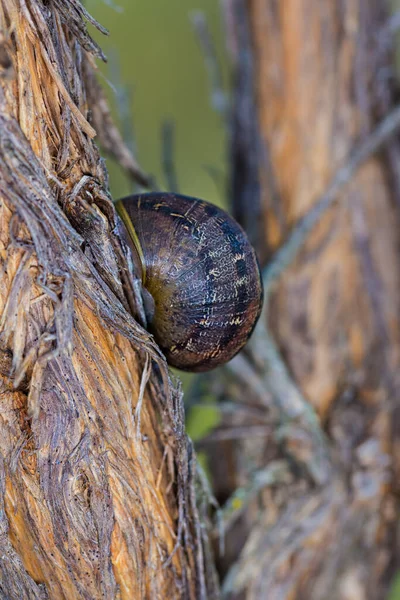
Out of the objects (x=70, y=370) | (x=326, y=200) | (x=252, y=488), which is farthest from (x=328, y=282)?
(x=70, y=370)

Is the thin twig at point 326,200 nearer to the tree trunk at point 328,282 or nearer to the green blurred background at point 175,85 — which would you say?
the tree trunk at point 328,282

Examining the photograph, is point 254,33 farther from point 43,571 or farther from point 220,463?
point 43,571

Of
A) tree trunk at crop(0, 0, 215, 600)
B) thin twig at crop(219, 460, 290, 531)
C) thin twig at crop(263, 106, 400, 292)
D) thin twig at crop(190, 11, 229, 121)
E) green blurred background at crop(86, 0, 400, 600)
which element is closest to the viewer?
Answer: tree trunk at crop(0, 0, 215, 600)

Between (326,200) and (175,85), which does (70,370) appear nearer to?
(326,200)

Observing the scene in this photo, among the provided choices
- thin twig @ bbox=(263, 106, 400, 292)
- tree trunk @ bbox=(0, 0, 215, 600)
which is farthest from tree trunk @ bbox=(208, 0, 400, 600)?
tree trunk @ bbox=(0, 0, 215, 600)

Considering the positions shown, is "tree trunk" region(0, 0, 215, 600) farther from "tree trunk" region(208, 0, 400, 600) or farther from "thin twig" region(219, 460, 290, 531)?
"tree trunk" region(208, 0, 400, 600)

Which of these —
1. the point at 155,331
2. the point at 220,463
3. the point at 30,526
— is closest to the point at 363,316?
the point at 220,463

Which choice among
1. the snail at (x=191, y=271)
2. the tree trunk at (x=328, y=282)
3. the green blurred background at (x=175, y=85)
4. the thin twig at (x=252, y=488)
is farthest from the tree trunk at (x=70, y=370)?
the green blurred background at (x=175, y=85)
